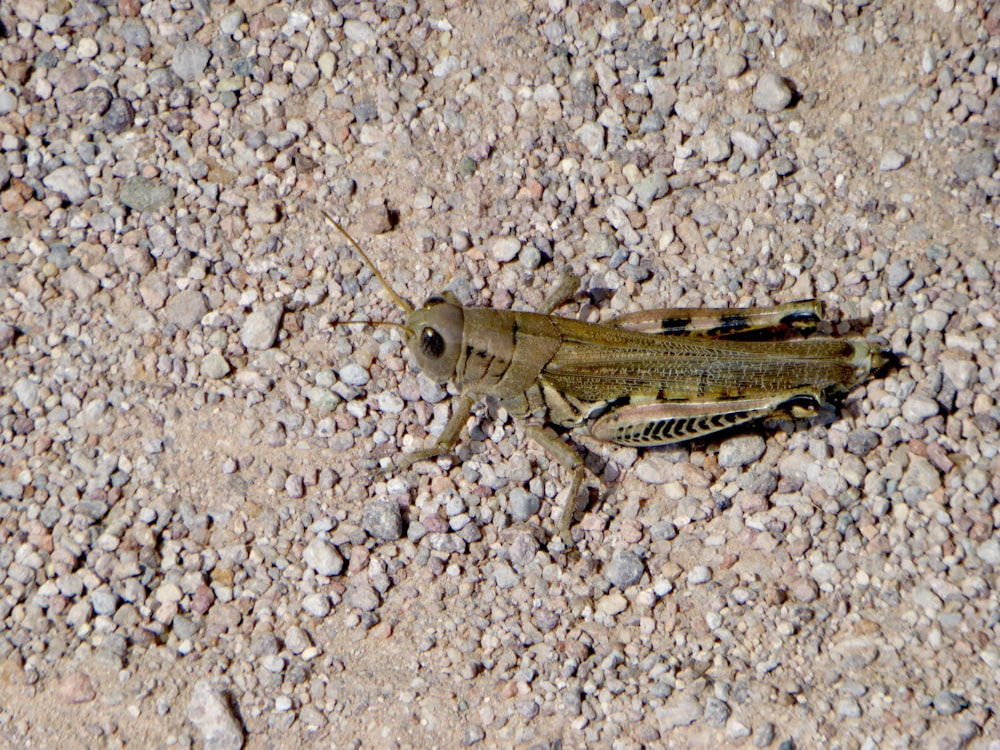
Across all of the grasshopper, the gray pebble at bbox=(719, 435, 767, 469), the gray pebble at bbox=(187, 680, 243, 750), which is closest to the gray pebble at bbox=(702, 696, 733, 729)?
the grasshopper

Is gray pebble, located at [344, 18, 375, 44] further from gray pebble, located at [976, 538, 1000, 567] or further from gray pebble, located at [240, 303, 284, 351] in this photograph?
gray pebble, located at [976, 538, 1000, 567]

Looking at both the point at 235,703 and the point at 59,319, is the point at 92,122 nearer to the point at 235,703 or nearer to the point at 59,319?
the point at 59,319

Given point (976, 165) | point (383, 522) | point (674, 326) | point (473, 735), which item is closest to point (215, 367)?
point (383, 522)

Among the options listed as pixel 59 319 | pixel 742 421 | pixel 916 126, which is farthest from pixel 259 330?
pixel 916 126

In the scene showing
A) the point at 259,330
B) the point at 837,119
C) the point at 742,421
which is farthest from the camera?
the point at 837,119

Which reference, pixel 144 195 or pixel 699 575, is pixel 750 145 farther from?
pixel 144 195

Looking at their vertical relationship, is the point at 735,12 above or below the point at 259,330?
above

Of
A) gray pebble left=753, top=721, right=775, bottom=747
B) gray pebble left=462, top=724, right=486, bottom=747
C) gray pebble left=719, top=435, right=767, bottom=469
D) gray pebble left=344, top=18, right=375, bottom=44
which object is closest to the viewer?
gray pebble left=753, top=721, right=775, bottom=747
